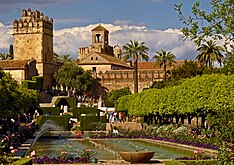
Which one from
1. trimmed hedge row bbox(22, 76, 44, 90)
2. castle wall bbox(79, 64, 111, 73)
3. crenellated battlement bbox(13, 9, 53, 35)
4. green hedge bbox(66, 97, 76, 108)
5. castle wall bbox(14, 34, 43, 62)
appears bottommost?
green hedge bbox(66, 97, 76, 108)

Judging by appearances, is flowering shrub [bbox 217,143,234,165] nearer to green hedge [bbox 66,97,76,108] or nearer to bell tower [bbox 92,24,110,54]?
green hedge [bbox 66,97,76,108]

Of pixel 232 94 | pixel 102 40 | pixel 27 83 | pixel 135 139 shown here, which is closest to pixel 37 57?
pixel 27 83

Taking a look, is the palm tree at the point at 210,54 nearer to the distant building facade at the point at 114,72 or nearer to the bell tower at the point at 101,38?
the distant building facade at the point at 114,72

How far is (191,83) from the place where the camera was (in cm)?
3472

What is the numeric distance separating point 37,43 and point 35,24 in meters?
3.06

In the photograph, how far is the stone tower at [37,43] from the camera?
88125mm

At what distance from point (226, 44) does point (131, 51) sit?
5342 cm

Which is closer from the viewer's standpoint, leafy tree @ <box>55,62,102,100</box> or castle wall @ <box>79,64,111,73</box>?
leafy tree @ <box>55,62,102,100</box>

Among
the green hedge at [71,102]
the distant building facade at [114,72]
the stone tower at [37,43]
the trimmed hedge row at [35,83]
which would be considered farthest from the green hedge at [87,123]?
the distant building facade at [114,72]

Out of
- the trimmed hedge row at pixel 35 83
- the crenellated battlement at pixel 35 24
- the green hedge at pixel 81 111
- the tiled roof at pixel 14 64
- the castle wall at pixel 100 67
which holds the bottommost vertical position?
the green hedge at pixel 81 111

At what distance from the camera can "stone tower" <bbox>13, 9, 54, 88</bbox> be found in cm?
8812

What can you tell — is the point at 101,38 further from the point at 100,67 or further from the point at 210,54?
the point at 210,54

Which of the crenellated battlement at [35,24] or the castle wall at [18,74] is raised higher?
the crenellated battlement at [35,24]

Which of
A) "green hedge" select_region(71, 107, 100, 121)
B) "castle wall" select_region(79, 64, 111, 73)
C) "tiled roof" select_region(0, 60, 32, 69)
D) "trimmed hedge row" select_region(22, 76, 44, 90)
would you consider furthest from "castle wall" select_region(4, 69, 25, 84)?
"castle wall" select_region(79, 64, 111, 73)
